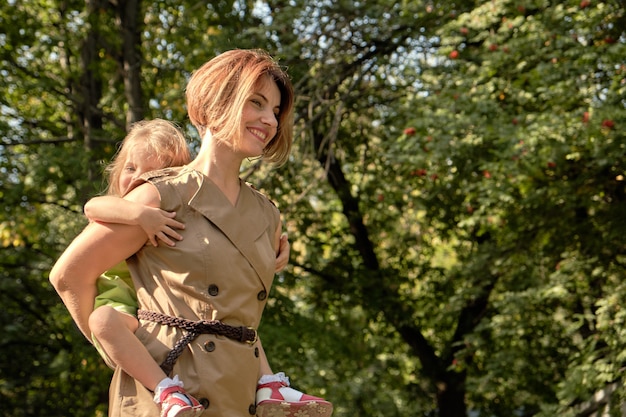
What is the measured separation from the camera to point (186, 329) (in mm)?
1972

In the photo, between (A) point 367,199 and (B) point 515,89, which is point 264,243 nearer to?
(B) point 515,89

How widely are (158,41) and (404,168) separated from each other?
4753mm

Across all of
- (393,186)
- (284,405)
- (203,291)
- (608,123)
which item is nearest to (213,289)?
(203,291)

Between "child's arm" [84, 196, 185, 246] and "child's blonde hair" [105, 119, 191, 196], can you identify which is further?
"child's blonde hair" [105, 119, 191, 196]

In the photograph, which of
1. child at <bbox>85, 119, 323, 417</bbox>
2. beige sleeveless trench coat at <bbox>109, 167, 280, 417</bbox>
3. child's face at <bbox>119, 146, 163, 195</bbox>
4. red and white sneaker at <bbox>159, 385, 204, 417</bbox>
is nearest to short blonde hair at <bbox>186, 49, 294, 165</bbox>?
beige sleeveless trench coat at <bbox>109, 167, 280, 417</bbox>

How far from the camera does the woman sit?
1.96 meters

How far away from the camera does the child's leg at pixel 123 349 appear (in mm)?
1923

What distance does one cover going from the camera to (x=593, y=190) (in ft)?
27.2

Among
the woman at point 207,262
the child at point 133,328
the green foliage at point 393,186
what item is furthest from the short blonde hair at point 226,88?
the green foliage at point 393,186

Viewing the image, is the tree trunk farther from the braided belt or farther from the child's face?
the braided belt

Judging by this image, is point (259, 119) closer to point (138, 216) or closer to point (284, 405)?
point (138, 216)

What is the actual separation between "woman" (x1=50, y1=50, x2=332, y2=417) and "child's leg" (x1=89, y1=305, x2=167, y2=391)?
33 mm

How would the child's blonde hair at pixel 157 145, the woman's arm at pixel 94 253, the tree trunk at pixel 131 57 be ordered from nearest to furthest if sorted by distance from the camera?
the woman's arm at pixel 94 253 → the child's blonde hair at pixel 157 145 → the tree trunk at pixel 131 57

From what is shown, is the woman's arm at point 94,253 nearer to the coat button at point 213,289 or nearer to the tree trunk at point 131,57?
the coat button at point 213,289
